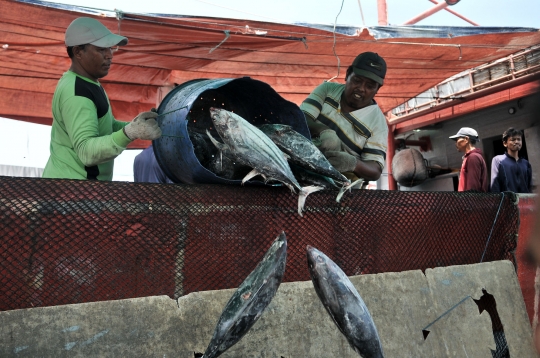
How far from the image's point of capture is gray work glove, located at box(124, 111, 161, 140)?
8.80ft

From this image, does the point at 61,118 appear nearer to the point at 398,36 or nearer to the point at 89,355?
the point at 89,355

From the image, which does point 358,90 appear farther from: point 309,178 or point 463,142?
point 463,142

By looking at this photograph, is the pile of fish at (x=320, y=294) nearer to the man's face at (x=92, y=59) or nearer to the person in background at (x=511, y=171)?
the man's face at (x=92, y=59)

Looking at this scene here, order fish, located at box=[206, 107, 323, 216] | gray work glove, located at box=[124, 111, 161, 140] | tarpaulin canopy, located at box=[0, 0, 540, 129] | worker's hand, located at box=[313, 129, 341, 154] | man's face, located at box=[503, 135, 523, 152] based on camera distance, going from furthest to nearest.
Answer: man's face, located at box=[503, 135, 523, 152] < tarpaulin canopy, located at box=[0, 0, 540, 129] < worker's hand, located at box=[313, 129, 341, 154] < gray work glove, located at box=[124, 111, 161, 140] < fish, located at box=[206, 107, 323, 216]

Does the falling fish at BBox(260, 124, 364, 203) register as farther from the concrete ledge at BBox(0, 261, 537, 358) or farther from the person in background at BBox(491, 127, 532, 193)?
A: the person in background at BBox(491, 127, 532, 193)

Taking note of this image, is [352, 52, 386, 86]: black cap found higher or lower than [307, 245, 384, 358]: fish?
higher

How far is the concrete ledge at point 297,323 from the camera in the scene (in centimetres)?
234

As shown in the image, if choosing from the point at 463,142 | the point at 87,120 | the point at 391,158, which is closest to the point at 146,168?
the point at 87,120

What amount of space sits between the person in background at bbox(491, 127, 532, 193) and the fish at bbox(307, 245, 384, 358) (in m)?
5.60

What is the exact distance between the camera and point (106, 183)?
8.29 feet

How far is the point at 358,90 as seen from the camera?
3.98 metres

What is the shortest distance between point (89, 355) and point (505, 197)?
3682mm

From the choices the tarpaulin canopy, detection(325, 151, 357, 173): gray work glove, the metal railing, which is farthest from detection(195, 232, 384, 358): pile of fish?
the metal railing

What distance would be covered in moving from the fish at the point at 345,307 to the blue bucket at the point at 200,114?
0.92m
